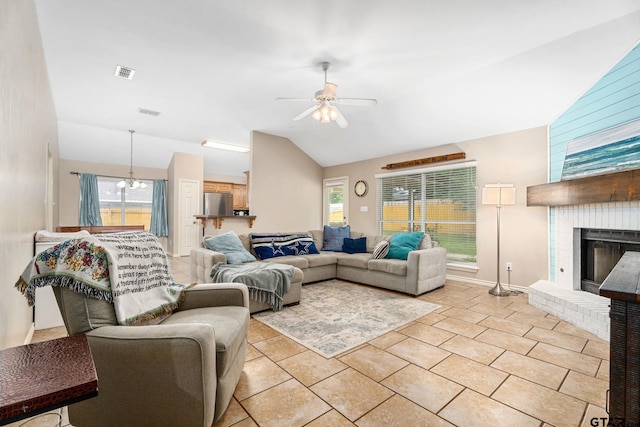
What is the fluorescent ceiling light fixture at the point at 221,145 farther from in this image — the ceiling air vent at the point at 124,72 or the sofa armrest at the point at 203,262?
the sofa armrest at the point at 203,262

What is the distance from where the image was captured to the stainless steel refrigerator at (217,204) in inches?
317

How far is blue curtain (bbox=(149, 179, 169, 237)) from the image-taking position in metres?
8.27

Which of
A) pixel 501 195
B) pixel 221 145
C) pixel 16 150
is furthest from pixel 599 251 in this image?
pixel 221 145

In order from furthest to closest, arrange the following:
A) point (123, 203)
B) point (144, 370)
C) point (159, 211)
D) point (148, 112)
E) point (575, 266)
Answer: point (159, 211)
point (123, 203)
point (148, 112)
point (575, 266)
point (144, 370)

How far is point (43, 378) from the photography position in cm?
75

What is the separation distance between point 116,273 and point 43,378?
863 mm

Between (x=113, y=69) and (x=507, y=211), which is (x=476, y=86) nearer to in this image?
(x=507, y=211)

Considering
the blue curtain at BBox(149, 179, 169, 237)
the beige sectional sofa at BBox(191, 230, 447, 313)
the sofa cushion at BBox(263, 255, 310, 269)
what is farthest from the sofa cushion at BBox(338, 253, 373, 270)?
the blue curtain at BBox(149, 179, 169, 237)

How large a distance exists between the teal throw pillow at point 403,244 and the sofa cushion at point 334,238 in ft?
3.32

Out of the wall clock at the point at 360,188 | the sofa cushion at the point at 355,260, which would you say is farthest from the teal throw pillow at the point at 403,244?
the wall clock at the point at 360,188

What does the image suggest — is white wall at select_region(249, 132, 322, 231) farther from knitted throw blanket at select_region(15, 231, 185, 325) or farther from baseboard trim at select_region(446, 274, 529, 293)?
knitted throw blanket at select_region(15, 231, 185, 325)

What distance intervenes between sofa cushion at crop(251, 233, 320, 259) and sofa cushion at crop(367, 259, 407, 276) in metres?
1.04

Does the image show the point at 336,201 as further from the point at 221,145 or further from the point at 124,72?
the point at 124,72

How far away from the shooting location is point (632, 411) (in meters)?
1.12
